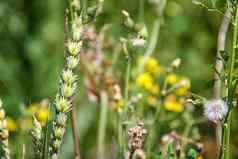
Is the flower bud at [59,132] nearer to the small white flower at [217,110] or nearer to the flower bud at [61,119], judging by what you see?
A: the flower bud at [61,119]

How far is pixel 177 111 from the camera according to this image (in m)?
2.70

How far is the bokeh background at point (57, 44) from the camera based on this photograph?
3643mm

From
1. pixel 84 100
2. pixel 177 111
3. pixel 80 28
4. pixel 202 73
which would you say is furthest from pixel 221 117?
pixel 202 73

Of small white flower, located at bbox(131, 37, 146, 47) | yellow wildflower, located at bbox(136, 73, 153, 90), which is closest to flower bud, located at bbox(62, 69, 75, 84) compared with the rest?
small white flower, located at bbox(131, 37, 146, 47)

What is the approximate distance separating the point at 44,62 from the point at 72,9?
240cm

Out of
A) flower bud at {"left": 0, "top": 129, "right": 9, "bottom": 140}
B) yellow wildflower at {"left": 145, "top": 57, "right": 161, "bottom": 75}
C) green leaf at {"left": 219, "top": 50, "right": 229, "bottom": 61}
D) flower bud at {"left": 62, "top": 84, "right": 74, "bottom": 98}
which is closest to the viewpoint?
flower bud at {"left": 62, "top": 84, "right": 74, "bottom": 98}

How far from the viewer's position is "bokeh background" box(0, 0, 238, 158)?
Answer: 3.64 m

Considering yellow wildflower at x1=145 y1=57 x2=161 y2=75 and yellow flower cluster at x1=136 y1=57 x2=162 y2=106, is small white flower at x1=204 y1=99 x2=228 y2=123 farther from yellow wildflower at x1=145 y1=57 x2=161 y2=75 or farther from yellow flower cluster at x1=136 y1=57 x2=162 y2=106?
yellow wildflower at x1=145 y1=57 x2=161 y2=75

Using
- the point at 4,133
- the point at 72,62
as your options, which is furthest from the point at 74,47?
the point at 4,133

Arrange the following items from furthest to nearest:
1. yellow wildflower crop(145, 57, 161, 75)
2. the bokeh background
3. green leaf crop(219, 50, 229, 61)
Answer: the bokeh background, yellow wildflower crop(145, 57, 161, 75), green leaf crop(219, 50, 229, 61)

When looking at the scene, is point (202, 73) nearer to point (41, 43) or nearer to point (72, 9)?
point (41, 43)

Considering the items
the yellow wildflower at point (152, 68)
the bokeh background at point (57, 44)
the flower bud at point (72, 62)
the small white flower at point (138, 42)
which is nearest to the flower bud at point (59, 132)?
the flower bud at point (72, 62)

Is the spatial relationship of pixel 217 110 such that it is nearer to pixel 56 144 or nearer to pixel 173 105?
pixel 56 144

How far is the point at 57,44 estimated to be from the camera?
4055mm
